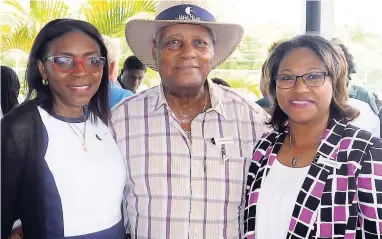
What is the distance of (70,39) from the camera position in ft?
6.34

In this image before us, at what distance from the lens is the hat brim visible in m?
2.36

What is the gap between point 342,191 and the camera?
1.74m

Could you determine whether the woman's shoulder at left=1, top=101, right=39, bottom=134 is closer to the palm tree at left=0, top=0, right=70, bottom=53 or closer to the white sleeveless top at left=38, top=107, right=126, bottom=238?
the white sleeveless top at left=38, top=107, right=126, bottom=238


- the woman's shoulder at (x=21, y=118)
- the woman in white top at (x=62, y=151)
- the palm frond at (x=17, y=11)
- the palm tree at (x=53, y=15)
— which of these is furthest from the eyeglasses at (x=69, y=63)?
the palm frond at (x=17, y=11)

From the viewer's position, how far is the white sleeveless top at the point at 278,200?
1.85m

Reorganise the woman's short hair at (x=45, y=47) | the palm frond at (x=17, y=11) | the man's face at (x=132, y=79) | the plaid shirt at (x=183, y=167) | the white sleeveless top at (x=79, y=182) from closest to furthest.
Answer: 1. the white sleeveless top at (x=79, y=182)
2. the woman's short hair at (x=45, y=47)
3. the plaid shirt at (x=183, y=167)
4. the man's face at (x=132, y=79)
5. the palm frond at (x=17, y=11)

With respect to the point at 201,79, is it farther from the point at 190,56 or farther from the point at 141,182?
the point at 141,182

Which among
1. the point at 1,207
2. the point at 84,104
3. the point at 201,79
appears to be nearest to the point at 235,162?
the point at 201,79

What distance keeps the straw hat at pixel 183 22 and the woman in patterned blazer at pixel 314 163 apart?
1.41ft

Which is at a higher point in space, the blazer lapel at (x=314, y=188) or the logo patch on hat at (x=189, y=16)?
the logo patch on hat at (x=189, y=16)

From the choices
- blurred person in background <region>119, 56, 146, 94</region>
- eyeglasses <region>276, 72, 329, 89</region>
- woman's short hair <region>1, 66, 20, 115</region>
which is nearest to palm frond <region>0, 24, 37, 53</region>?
blurred person in background <region>119, 56, 146, 94</region>

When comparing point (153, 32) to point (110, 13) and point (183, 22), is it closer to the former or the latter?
point (183, 22)

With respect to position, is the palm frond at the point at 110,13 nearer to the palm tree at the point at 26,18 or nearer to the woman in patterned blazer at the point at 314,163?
the palm tree at the point at 26,18

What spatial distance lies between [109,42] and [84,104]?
2.14 m
